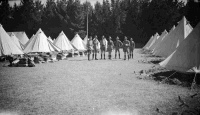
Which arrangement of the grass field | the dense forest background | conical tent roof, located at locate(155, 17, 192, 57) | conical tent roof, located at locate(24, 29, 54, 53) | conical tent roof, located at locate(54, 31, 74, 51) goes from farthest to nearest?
1. the dense forest background
2. conical tent roof, located at locate(54, 31, 74, 51)
3. conical tent roof, located at locate(24, 29, 54, 53)
4. conical tent roof, located at locate(155, 17, 192, 57)
5. the grass field

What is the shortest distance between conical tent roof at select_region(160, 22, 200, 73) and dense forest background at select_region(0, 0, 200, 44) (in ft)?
134

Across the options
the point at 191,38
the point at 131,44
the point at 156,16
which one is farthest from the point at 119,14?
the point at 191,38

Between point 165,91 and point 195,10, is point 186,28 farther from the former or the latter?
point 195,10

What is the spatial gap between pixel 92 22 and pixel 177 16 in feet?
94.9

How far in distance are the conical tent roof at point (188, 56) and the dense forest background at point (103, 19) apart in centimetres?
4084

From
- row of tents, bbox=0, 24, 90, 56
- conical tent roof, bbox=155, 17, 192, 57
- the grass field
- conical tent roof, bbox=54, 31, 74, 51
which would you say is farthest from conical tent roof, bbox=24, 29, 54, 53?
conical tent roof, bbox=155, 17, 192, 57

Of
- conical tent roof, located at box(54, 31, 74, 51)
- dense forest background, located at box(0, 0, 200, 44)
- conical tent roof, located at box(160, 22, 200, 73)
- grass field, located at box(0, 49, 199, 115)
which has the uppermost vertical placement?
dense forest background, located at box(0, 0, 200, 44)

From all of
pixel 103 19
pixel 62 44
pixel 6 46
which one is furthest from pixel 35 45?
pixel 103 19

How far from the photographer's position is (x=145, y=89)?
17.9 feet

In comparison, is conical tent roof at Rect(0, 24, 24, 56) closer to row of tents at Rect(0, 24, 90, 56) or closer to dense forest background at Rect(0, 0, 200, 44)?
row of tents at Rect(0, 24, 90, 56)

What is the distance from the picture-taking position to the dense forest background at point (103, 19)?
4391 cm

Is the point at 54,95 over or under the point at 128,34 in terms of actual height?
under

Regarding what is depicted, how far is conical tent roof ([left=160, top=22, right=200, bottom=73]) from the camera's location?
19.0 feet

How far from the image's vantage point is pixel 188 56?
20.1 feet
